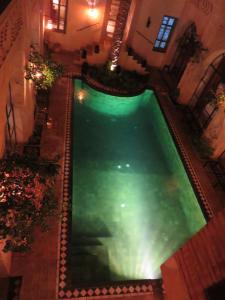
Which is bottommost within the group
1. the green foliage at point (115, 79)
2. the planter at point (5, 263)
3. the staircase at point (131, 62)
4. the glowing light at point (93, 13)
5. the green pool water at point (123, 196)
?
the green pool water at point (123, 196)

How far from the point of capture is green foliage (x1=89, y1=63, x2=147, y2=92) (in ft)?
36.5

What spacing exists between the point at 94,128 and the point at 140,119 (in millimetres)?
2255

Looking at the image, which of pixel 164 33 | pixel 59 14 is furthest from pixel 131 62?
pixel 59 14

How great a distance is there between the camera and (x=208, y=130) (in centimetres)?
917

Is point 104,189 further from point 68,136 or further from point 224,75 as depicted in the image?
point 224,75

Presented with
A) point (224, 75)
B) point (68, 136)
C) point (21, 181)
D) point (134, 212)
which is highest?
point (224, 75)

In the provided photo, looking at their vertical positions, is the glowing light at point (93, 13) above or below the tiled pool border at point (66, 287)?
above

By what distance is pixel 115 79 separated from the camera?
11305 millimetres

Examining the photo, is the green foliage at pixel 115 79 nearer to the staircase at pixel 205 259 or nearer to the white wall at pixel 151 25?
the white wall at pixel 151 25

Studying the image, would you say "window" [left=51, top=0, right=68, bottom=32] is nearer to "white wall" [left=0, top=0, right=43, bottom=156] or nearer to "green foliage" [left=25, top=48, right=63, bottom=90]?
"white wall" [left=0, top=0, right=43, bottom=156]

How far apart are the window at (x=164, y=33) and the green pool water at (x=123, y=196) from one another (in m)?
4.44

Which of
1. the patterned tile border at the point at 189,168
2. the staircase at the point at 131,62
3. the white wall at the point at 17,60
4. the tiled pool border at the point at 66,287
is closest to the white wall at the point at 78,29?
the staircase at the point at 131,62

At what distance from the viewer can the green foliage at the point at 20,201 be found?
149 inches

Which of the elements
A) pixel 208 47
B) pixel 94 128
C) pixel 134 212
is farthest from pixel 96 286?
pixel 208 47
